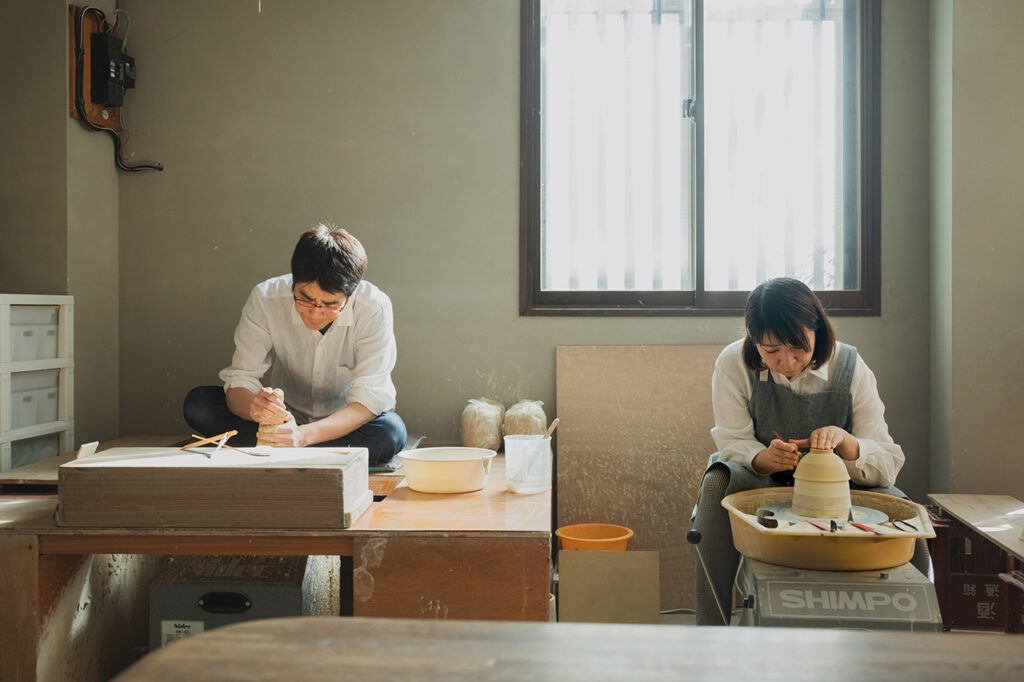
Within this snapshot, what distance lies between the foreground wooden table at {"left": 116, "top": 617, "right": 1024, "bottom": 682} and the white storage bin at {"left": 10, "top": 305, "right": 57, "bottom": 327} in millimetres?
2342

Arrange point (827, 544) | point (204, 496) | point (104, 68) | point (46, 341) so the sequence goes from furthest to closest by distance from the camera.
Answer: point (104, 68)
point (46, 341)
point (204, 496)
point (827, 544)

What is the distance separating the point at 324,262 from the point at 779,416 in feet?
4.79

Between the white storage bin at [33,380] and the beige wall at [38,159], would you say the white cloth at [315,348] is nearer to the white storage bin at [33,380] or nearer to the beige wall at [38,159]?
the white storage bin at [33,380]

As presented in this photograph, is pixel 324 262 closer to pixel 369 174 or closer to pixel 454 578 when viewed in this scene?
pixel 369 174

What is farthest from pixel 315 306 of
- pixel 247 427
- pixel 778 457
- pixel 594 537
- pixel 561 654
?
pixel 561 654

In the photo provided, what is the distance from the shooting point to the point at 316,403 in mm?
2945

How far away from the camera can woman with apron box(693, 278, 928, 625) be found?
7.23ft

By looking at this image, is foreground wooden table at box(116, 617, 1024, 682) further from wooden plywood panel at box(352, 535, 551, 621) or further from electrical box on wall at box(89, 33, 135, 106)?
electrical box on wall at box(89, 33, 135, 106)

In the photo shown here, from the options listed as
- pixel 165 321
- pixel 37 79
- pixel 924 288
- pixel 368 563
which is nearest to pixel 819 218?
pixel 924 288

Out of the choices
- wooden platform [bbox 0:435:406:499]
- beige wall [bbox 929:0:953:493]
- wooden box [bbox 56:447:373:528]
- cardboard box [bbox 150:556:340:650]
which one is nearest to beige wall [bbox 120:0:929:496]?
beige wall [bbox 929:0:953:493]

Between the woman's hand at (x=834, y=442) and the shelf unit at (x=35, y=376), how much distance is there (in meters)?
2.39

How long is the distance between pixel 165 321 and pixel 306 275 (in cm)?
112

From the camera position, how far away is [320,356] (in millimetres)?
2865

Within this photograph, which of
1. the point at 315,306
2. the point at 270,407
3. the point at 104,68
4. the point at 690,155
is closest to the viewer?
the point at 270,407
